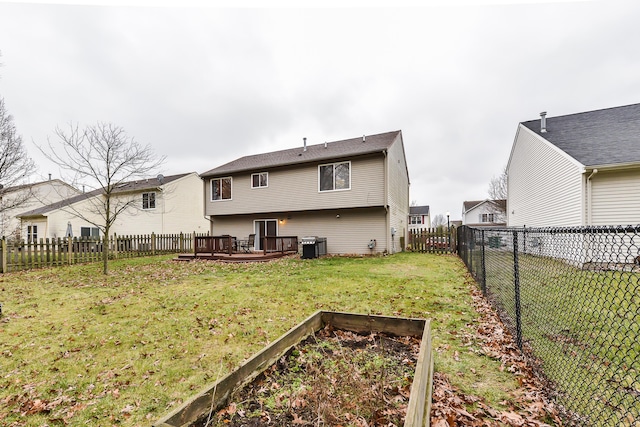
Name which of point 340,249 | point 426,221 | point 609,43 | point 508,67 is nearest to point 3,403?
point 340,249

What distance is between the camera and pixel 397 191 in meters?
17.0

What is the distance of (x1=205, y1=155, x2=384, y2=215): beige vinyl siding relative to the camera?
14.2 meters

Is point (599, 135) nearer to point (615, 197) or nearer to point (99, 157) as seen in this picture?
point (615, 197)

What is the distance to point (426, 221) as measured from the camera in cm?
5228

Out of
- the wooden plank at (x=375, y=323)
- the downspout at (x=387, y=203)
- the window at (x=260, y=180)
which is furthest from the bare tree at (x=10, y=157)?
the downspout at (x=387, y=203)

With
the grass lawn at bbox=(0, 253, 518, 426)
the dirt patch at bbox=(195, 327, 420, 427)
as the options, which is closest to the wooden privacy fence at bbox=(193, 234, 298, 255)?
the grass lawn at bbox=(0, 253, 518, 426)

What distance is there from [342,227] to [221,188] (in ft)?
29.2

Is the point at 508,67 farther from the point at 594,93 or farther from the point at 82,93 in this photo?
the point at 82,93

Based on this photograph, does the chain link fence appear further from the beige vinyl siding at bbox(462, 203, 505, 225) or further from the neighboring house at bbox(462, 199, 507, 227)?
the beige vinyl siding at bbox(462, 203, 505, 225)

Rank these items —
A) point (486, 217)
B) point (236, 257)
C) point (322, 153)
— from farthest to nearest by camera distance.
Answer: point (486, 217) → point (322, 153) → point (236, 257)

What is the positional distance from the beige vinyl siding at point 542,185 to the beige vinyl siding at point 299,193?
737 cm

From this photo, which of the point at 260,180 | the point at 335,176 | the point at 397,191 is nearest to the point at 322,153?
the point at 335,176

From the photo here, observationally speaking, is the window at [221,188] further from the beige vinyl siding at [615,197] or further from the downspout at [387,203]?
the beige vinyl siding at [615,197]

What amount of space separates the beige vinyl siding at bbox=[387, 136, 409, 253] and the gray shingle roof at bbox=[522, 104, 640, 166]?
6989 mm
